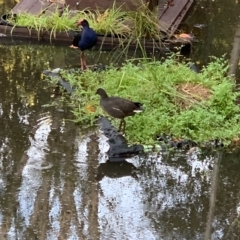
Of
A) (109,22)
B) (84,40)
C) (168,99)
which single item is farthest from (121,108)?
(109,22)

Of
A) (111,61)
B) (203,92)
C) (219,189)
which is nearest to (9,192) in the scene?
(219,189)

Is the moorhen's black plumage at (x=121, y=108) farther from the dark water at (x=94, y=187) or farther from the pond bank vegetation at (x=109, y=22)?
the pond bank vegetation at (x=109, y=22)

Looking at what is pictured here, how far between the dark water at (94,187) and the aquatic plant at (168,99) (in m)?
0.28

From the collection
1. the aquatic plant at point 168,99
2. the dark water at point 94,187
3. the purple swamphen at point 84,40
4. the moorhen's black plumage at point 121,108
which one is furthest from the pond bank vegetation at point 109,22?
the moorhen's black plumage at point 121,108

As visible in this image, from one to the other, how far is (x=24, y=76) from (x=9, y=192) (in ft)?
11.2

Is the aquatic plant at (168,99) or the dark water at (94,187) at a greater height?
the aquatic plant at (168,99)

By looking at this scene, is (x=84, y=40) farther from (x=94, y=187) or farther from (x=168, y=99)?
(x=94, y=187)

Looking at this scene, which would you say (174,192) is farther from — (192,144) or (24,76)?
(24,76)

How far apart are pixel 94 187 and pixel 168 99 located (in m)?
2.09

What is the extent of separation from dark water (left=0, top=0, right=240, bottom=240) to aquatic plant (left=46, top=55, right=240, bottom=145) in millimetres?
285

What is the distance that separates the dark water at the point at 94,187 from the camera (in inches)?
198

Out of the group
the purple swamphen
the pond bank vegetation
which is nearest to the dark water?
the purple swamphen

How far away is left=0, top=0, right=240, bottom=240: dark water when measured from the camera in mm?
5039

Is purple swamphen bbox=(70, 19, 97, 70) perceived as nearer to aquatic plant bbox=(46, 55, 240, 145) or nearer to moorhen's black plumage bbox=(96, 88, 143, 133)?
aquatic plant bbox=(46, 55, 240, 145)
